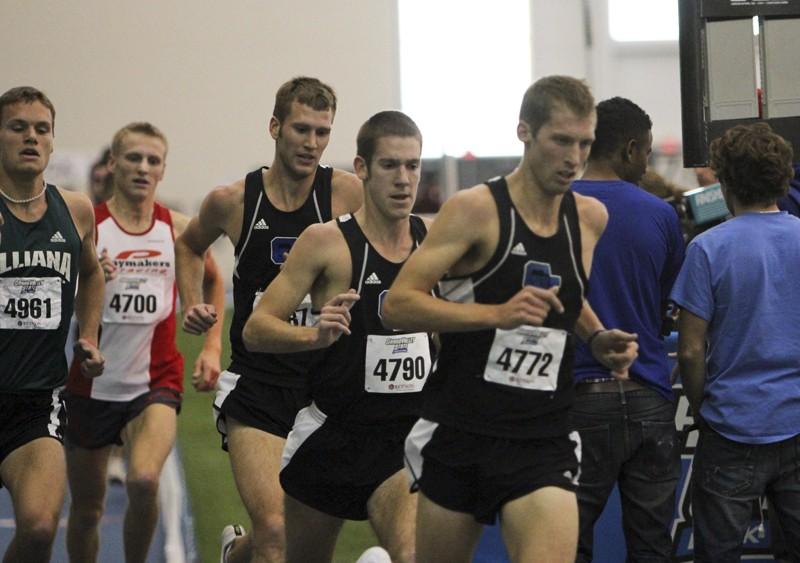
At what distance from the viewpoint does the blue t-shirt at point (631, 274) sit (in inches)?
192

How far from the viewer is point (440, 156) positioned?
18.8 metres

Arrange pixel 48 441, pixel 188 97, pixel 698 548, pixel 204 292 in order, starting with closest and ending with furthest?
pixel 698 548
pixel 48 441
pixel 204 292
pixel 188 97

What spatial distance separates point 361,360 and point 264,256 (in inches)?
41.1

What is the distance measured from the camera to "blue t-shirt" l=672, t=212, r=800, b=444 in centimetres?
470

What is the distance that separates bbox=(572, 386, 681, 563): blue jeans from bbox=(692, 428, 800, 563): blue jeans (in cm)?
19

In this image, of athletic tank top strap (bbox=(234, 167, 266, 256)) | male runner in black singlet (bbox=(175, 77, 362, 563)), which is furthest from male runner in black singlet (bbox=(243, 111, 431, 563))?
athletic tank top strap (bbox=(234, 167, 266, 256))

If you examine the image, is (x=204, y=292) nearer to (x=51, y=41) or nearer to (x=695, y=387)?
(x=695, y=387)

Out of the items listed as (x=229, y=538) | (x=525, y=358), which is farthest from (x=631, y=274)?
(x=229, y=538)

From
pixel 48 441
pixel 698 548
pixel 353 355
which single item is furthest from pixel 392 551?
pixel 48 441

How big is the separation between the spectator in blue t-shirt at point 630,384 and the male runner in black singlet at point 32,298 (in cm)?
192

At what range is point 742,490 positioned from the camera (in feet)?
15.5

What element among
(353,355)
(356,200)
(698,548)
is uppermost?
(356,200)

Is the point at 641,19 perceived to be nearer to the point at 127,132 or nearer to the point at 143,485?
the point at 127,132

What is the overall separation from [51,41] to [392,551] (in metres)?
15.7
